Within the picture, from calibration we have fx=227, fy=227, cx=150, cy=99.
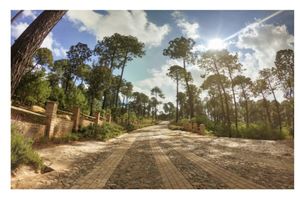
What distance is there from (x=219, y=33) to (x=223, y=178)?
3.32 m

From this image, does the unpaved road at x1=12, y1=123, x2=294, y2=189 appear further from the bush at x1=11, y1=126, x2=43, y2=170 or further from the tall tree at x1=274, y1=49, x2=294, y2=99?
the tall tree at x1=274, y1=49, x2=294, y2=99

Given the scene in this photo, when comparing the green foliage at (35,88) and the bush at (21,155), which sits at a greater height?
the green foliage at (35,88)

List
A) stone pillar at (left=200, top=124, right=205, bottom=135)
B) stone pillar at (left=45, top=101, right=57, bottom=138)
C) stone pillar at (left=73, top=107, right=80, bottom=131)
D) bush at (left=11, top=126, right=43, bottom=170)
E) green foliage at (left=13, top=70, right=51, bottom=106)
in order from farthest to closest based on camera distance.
Result: stone pillar at (left=200, top=124, right=205, bottom=135), green foliage at (left=13, top=70, right=51, bottom=106), stone pillar at (left=73, top=107, right=80, bottom=131), stone pillar at (left=45, top=101, right=57, bottom=138), bush at (left=11, top=126, right=43, bottom=170)

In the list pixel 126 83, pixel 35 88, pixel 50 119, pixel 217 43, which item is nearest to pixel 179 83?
pixel 126 83

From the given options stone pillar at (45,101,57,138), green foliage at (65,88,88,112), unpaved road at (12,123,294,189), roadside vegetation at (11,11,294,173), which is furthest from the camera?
green foliage at (65,88,88,112)

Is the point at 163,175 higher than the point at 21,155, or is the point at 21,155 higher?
the point at 21,155

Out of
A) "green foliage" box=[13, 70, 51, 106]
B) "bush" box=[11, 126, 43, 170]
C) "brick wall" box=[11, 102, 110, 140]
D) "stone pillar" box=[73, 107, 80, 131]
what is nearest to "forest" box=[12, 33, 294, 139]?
"green foliage" box=[13, 70, 51, 106]

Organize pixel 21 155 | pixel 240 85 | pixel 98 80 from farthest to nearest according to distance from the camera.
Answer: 1. pixel 98 80
2. pixel 240 85
3. pixel 21 155

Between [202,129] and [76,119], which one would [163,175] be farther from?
[202,129]

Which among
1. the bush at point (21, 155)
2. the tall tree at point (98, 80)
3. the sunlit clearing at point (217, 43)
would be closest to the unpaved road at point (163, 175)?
the bush at point (21, 155)

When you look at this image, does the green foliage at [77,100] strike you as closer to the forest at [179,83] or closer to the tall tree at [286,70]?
the forest at [179,83]

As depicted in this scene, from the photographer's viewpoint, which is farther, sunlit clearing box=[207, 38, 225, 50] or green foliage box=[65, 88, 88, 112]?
green foliage box=[65, 88, 88, 112]
